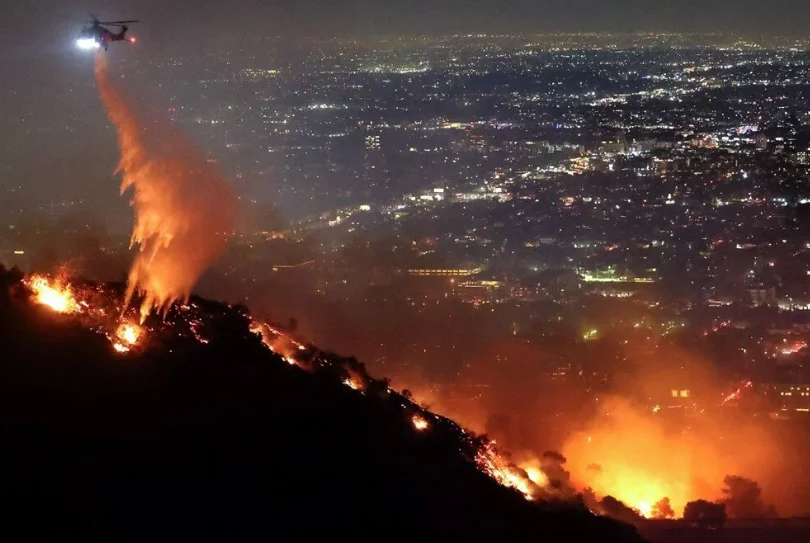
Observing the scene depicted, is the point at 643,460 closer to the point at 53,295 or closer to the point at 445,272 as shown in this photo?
the point at 53,295

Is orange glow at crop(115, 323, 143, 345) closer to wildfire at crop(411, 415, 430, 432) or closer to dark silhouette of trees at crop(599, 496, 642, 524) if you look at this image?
wildfire at crop(411, 415, 430, 432)

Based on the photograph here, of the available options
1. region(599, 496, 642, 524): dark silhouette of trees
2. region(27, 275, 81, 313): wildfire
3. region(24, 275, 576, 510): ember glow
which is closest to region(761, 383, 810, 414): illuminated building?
region(599, 496, 642, 524): dark silhouette of trees

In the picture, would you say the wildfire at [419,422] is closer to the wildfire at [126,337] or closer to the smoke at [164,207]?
the wildfire at [126,337]

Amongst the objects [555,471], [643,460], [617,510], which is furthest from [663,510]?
[643,460]

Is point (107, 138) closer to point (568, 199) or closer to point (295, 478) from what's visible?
point (568, 199)

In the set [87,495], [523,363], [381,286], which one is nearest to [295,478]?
[87,495]
